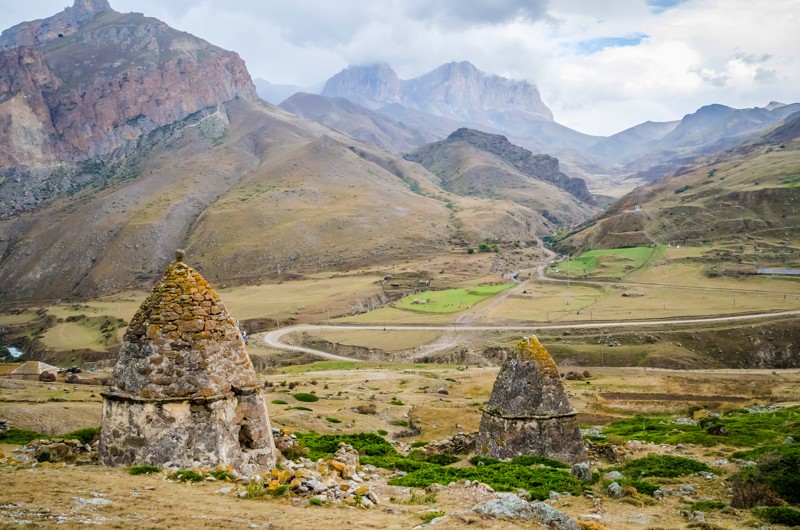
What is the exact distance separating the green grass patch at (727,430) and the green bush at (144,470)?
18.7 m

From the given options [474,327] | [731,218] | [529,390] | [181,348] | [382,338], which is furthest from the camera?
[731,218]

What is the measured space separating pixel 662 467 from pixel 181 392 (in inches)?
516

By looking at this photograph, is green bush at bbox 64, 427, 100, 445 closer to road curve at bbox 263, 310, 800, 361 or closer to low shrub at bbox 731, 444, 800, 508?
low shrub at bbox 731, 444, 800, 508

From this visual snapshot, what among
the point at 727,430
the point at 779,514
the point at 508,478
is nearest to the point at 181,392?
the point at 508,478

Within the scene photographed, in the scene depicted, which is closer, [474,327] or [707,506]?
[707,506]

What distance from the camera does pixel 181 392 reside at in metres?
11.7

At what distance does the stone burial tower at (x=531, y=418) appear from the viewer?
17125 millimetres

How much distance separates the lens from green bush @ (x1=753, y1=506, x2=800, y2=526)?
10930 millimetres

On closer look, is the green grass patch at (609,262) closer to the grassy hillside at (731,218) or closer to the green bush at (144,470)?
the grassy hillside at (731,218)

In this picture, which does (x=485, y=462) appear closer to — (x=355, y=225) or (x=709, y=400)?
(x=709, y=400)

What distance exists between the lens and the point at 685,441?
21.9 meters

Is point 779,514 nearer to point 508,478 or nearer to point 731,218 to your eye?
point 508,478

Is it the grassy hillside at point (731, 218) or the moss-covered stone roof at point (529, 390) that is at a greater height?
the grassy hillside at point (731, 218)

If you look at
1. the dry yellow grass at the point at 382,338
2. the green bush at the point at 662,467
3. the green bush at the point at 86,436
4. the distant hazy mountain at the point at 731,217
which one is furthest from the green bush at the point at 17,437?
the distant hazy mountain at the point at 731,217
